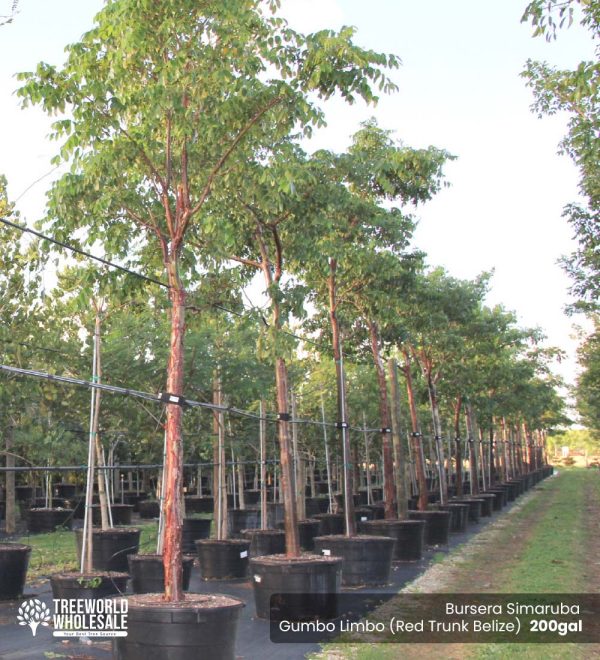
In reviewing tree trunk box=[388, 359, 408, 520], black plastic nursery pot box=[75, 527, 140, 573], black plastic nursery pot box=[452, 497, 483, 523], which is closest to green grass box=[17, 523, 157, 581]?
black plastic nursery pot box=[75, 527, 140, 573]

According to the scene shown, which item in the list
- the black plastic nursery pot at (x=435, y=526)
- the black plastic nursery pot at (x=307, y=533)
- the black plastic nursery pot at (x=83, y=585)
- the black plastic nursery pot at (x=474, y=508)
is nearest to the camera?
the black plastic nursery pot at (x=83, y=585)

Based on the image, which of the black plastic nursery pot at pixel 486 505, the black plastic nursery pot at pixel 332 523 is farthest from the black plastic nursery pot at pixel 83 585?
the black plastic nursery pot at pixel 486 505

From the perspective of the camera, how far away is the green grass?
11570mm

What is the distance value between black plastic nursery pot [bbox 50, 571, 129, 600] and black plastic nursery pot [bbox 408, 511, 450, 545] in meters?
7.85

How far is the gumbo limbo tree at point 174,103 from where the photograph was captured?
18.4ft

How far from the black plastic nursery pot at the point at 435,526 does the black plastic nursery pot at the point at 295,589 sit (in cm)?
704

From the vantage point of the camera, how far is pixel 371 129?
40.5 feet

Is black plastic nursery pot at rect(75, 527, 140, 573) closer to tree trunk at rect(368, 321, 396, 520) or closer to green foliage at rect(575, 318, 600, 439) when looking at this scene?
tree trunk at rect(368, 321, 396, 520)

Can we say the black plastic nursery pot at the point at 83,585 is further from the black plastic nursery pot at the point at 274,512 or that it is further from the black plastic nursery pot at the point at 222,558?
the black plastic nursery pot at the point at 274,512

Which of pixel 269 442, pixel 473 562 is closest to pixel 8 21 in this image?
pixel 473 562

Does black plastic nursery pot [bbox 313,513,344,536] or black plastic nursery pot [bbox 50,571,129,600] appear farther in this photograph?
black plastic nursery pot [bbox 313,513,344,536]

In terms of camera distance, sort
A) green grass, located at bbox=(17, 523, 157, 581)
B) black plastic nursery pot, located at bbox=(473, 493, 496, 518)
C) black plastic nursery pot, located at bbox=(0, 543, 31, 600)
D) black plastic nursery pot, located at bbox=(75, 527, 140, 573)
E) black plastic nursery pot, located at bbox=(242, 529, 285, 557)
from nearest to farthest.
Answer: black plastic nursery pot, located at bbox=(0, 543, 31, 600), black plastic nursery pot, located at bbox=(75, 527, 140, 573), green grass, located at bbox=(17, 523, 157, 581), black plastic nursery pot, located at bbox=(242, 529, 285, 557), black plastic nursery pot, located at bbox=(473, 493, 496, 518)

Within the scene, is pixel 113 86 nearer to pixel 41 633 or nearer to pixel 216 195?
pixel 216 195

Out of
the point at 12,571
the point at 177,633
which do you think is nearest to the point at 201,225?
the point at 177,633
